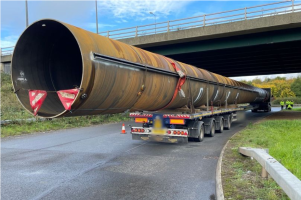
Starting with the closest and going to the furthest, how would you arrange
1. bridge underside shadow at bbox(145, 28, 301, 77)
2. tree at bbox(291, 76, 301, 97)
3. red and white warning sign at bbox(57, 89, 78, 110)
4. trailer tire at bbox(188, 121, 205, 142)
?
red and white warning sign at bbox(57, 89, 78, 110)
trailer tire at bbox(188, 121, 205, 142)
bridge underside shadow at bbox(145, 28, 301, 77)
tree at bbox(291, 76, 301, 97)

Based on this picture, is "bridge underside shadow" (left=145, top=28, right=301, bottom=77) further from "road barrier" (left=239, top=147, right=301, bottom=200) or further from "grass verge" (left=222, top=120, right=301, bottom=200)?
"road barrier" (left=239, top=147, right=301, bottom=200)

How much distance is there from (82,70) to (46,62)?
3.95 feet

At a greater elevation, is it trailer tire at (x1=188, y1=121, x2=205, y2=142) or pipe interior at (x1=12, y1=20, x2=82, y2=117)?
pipe interior at (x1=12, y1=20, x2=82, y2=117)

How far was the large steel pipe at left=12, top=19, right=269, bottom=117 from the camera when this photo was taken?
4.50 metres

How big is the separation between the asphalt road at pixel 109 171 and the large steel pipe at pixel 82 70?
1569mm

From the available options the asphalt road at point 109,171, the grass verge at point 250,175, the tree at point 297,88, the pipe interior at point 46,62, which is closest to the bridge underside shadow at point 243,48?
the asphalt road at point 109,171

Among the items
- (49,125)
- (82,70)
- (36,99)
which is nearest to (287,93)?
(49,125)

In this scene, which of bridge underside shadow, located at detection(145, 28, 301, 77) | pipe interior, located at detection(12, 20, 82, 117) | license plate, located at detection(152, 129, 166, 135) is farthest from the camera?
bridge underside shadow, located at detection(145, 28, 301, 77)

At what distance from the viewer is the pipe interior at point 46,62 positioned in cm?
466

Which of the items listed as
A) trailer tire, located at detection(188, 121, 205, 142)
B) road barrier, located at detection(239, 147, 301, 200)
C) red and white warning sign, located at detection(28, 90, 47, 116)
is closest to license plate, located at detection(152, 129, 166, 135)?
trailer tire, located at detection(188, 121, 205, 142)

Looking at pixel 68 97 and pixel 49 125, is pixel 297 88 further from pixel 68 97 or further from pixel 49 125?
pixel 68 97

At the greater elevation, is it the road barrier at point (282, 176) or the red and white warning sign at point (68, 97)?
the red and white warning sign at point (68, 97)

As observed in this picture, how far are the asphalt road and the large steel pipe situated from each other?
1.57 m

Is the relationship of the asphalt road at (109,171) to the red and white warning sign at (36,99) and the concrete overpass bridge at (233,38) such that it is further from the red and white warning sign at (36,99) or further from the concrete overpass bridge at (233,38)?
the concrete overpass bridge at (233,38)
